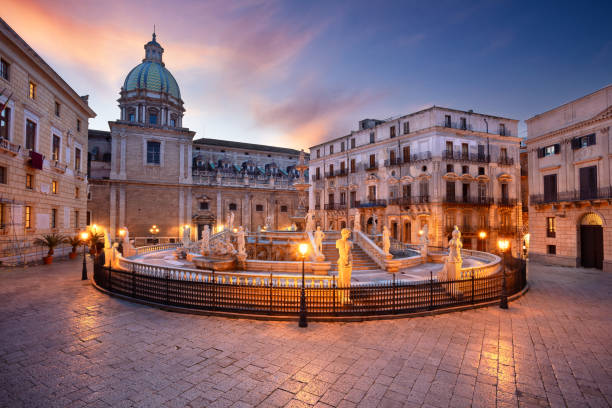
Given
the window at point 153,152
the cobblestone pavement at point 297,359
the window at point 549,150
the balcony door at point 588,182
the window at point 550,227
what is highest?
the window at point 153,152

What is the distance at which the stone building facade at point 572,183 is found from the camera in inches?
759

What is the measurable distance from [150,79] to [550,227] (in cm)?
4983

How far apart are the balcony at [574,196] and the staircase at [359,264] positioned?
15.2 meters

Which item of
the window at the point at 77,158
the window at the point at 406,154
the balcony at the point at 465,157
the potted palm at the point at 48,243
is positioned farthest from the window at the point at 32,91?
the balcony at the point at 465,157

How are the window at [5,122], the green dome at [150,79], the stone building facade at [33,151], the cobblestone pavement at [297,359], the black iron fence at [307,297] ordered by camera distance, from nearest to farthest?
1. the cobblestone pavement at [297,359]
2. the black iron fence at [307,297]
3. the window at [5,122]
4. the stone building facade at [33,151]
5. the green dome at [150,79]

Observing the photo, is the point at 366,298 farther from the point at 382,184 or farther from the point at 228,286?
the point at 382,184

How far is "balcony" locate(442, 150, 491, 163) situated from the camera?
97.9ft

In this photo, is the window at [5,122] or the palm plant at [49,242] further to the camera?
the palm plant at [49,242]

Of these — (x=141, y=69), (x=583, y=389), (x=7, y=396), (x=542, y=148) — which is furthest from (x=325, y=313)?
(x=141, y=69)

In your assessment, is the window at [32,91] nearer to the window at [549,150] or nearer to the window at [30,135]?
the window at [30,135]

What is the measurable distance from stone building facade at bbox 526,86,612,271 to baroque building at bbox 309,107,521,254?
673 centimetres

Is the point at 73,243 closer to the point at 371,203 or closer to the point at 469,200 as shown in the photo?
the point at 371,203

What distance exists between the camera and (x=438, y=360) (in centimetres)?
659

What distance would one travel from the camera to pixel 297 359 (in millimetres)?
6590
